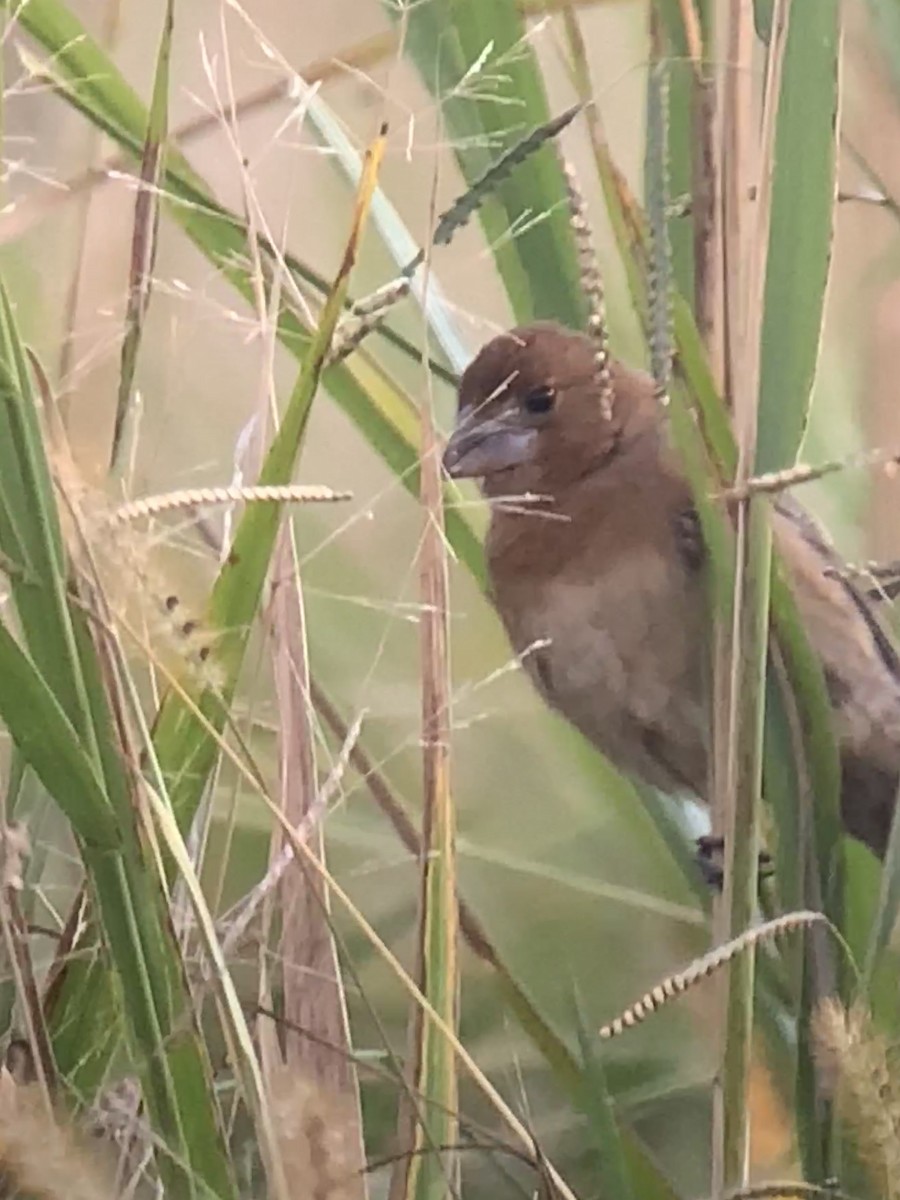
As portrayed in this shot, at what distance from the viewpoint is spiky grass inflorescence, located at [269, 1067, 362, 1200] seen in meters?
0.39

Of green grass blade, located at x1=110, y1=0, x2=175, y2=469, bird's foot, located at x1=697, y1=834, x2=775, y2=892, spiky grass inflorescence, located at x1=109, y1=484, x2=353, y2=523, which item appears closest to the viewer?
spiky grass inflorescence, located at x1=109, y1=484, x2=353, y2=523

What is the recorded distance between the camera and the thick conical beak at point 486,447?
2.01 ft

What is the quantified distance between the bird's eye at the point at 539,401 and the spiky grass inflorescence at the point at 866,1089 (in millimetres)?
283

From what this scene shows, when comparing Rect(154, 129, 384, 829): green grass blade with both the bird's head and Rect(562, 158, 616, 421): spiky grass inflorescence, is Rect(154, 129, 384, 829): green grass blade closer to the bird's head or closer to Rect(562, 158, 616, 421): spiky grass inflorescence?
Rect(562, 158, 616, 421): spiky grass inflorescence

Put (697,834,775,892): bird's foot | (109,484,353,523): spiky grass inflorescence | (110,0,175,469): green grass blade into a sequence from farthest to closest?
(697,834,775,892): bird's foot < (110,0,175,469): green grass blade < (109,484,353,523): spiky grass inflorescence

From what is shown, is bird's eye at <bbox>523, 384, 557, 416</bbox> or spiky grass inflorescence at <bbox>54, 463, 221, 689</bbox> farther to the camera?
bird's eye at <bbox>523, 384, 557, 416</bbox>

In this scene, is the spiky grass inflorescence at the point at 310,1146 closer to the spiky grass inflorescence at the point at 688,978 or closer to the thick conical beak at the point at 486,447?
the spiky grass inflorescence at the point at 688,978

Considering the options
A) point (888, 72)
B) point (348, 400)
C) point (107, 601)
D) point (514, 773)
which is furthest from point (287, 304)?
point (514, 773)

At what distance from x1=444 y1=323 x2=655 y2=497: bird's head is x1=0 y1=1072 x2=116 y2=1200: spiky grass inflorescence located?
316 millimetres

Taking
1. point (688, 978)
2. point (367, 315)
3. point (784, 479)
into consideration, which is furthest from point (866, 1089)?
point (367, 315)

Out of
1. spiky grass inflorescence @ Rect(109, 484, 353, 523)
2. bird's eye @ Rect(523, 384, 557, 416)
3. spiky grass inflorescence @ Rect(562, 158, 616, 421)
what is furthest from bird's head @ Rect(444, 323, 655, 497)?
spiky grass inflorescence @ Rect(109, 484, 353, 523)

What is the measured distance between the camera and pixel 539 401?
62 centimetres

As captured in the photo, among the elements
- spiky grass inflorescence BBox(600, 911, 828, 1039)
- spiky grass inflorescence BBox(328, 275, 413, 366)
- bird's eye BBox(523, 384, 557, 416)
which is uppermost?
spiky grass inflorescence BBox(328, 275, 413, 366)

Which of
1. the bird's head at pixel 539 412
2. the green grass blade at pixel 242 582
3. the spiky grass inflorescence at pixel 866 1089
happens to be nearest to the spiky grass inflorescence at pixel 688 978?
the spiky grass inflorescence at pixel 866 1089
